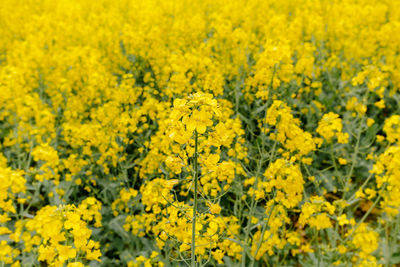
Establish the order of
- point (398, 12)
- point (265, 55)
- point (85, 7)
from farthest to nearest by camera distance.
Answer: point (85, 7), point (398, 12), point (265, 55)

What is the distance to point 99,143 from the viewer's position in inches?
124

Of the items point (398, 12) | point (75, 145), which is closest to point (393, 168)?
point (75, 145)

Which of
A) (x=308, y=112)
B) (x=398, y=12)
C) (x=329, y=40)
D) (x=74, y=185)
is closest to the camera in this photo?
(x=74, y=185)

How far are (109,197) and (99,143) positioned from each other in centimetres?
52

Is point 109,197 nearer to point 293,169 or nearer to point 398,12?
point 293,169

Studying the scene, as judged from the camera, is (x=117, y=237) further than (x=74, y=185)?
No

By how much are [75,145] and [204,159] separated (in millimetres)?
2075

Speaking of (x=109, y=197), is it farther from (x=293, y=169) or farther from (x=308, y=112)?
(x=308, y=112)

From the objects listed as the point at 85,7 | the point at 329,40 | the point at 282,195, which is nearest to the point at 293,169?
the point at 282,195

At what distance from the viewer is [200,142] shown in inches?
63.7

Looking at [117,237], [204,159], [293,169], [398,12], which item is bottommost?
[117,237]

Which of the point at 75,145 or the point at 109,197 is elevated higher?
the point at 75,145

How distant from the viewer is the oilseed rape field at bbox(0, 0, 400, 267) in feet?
6.18

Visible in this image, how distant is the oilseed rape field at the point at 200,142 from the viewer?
74.1 inches
